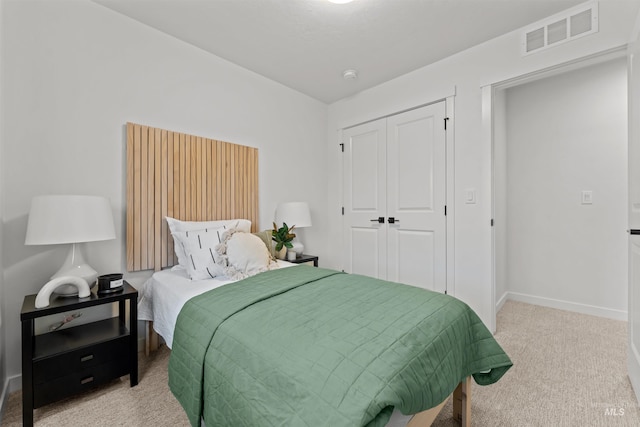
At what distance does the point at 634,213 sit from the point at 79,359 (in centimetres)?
330

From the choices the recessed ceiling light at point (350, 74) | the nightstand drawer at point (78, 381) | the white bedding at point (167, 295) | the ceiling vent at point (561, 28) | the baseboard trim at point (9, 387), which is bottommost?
the baseboard trim at point (9, 387)

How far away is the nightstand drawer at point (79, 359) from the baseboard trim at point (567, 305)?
341 cm

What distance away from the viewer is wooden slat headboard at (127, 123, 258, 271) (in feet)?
6.84

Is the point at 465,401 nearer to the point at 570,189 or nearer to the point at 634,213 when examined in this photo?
the point at 634,213

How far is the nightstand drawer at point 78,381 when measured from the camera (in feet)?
4.72

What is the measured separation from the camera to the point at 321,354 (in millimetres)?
915

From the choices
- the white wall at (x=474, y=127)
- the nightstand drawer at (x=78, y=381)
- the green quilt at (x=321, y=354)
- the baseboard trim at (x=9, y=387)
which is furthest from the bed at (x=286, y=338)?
the white wall at (x=474, y=127)

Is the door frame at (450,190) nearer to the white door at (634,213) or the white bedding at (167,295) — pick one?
the white door at (634,213)

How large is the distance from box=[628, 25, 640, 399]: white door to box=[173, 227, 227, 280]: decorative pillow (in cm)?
253

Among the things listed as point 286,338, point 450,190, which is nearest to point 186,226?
point 286,338

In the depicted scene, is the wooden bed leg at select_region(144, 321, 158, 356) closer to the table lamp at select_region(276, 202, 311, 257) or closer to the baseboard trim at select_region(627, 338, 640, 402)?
the table lamp at select_region(276, 202, 311, 257)

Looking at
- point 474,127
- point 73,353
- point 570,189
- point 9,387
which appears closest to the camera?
point 73,353

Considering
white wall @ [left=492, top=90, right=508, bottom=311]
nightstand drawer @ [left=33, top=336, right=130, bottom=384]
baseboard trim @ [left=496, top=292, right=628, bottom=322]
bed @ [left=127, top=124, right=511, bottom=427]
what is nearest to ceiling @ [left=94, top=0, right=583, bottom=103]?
bed @ [left=127, top=124, right=511, bottom=427]

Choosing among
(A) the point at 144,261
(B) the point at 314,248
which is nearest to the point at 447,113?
(B) the point at 314,248
